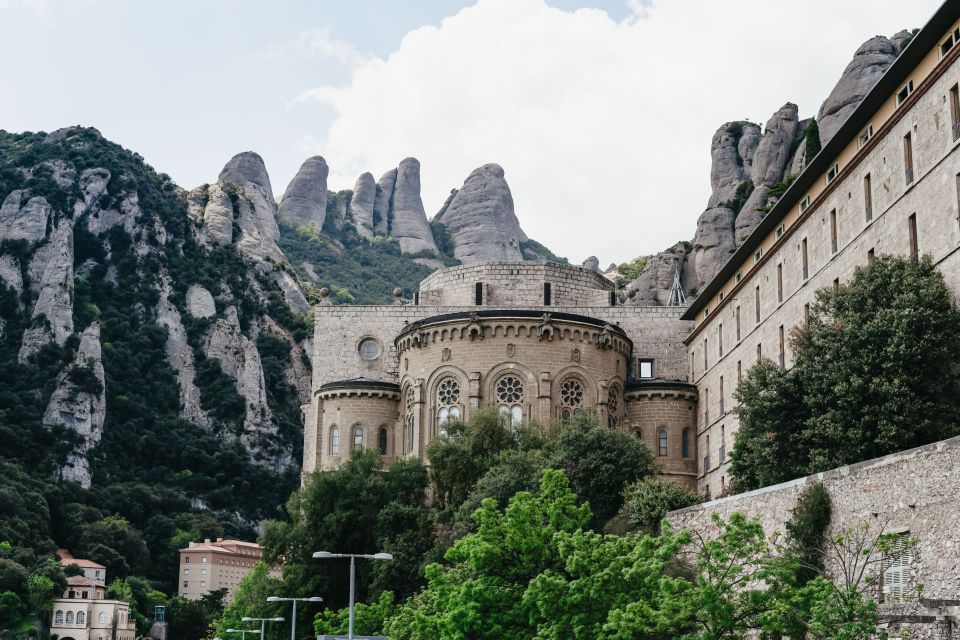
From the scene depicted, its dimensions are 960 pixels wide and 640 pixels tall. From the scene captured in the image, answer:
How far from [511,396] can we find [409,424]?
265 inches

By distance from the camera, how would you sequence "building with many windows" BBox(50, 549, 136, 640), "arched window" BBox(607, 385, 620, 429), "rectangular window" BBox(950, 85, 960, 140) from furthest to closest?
"building with many windows" BBox(50, 549, 136, 640) → "arched window" BBox(607, 385, 620, 429) → "rectangular window" BBox(950, 85, 960, 140)

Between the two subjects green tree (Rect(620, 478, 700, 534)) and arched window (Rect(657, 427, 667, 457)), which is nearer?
green tree (Rect(620, 478, 700, 534))

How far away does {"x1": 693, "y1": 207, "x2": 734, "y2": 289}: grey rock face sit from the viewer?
11294cm

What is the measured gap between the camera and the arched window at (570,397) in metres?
66.8

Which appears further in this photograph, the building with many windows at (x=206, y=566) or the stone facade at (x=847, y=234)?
the building with many windows at (x=206, y=566)

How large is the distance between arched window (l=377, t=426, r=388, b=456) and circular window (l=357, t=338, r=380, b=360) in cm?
743

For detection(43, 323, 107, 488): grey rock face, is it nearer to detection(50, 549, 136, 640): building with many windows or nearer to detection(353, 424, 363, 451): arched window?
detection(50, 549, 136, 640): building with many windows

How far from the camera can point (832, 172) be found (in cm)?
4756

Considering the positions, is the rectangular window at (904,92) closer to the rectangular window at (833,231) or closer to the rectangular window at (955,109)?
the rectangular window at (955,109)

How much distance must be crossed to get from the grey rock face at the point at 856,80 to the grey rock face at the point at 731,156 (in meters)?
17.3

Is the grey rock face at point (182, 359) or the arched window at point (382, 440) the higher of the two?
the grey rock face at point (182, 359)

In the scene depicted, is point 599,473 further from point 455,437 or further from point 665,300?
point 665,300

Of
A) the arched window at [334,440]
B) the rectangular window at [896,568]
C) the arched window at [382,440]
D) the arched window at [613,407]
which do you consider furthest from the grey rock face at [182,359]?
the rectangular window at [896,568]

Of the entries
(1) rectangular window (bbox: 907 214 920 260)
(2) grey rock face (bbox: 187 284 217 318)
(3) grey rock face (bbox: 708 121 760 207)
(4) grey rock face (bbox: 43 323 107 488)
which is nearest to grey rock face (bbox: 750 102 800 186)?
(3) grey rock face (bbox: 708 121 760 207)
